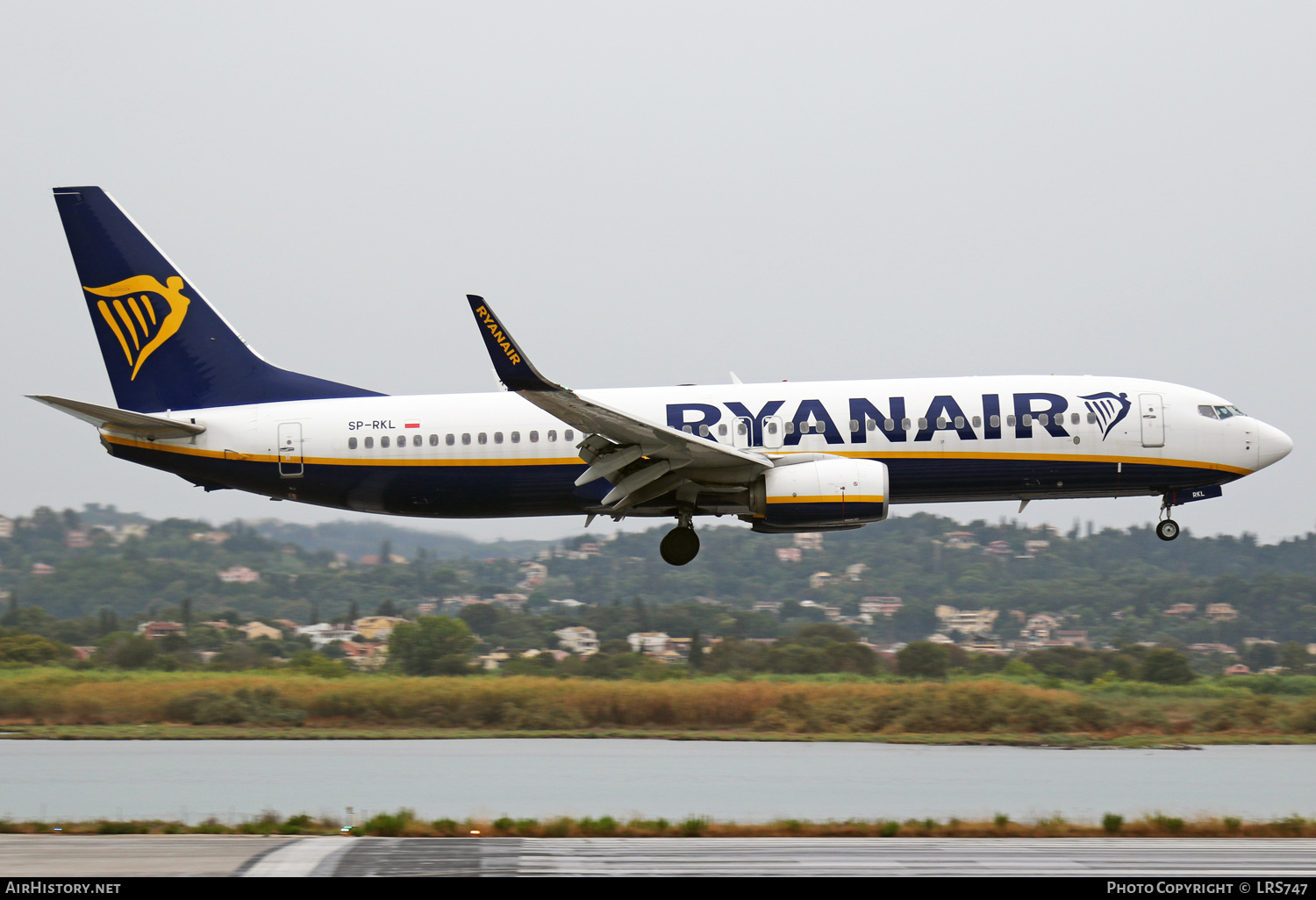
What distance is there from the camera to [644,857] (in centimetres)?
2198

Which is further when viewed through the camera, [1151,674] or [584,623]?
[584,623]

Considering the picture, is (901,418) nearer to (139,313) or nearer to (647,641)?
(139,313)

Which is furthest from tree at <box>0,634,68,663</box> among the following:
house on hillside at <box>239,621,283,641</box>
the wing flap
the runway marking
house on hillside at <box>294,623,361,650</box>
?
the wing flap

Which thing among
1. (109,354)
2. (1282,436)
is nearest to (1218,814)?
(1282,436)

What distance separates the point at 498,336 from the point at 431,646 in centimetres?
2258

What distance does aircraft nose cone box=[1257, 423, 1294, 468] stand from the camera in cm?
2933

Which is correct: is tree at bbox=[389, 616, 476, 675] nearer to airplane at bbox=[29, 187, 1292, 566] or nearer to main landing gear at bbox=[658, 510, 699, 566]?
airplane at bbox=[29, 187, 1292, 566]

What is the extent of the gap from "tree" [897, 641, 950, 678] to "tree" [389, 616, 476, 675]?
14661 mm

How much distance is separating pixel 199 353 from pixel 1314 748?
35.1 meters

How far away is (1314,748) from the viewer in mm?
40750

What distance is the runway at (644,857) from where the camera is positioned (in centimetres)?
1984
